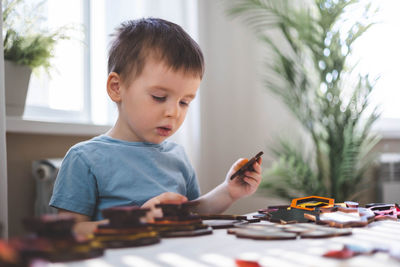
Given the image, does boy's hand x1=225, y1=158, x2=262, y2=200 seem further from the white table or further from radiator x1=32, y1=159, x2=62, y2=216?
radiator x1=32, y1=159, x2=62, y2=216

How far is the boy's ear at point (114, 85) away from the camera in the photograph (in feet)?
3.69

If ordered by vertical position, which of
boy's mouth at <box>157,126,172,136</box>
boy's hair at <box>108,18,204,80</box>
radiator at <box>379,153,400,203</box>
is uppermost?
boy's hair at <box>108,18,204,80</box>

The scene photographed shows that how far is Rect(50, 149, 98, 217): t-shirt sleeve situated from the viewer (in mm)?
965

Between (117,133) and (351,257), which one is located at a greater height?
(117,133)

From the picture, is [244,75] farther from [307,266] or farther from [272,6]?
[307,266]

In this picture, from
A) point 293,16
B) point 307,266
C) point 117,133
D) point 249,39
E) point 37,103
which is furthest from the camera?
point 249,39

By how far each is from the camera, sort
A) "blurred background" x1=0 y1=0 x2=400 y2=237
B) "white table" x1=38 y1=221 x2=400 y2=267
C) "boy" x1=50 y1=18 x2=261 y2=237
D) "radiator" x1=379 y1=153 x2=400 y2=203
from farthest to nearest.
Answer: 1. "radiator" x1=379 y1=153 x2=400 y2=203
2. "blurred background" x1=0 y1=0 x2=400 y2=237
3. "boy" x1=50 y1=18 x2=261 y2=237
4. "white table" x1=38 y1=221 x2=400 y2=267

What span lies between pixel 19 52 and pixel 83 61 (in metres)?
0.53

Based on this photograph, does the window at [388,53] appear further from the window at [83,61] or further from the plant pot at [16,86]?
the plant pot at [16,86]

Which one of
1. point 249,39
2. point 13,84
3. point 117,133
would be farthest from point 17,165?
point 249,39

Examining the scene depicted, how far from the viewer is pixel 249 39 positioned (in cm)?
298

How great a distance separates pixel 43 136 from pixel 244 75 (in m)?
1.51

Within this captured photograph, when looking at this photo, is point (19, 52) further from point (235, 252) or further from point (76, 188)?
point (235, 252)

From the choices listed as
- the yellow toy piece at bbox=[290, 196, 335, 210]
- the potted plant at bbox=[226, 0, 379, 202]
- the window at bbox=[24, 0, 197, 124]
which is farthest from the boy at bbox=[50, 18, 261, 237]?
the potted plant at bbox=[226, 0, 379, 202]
